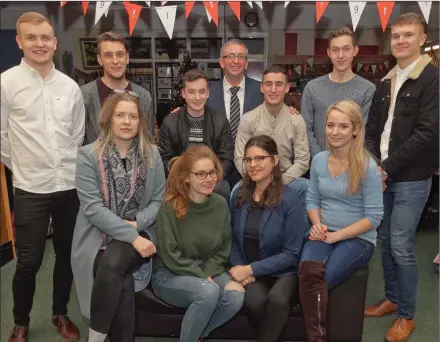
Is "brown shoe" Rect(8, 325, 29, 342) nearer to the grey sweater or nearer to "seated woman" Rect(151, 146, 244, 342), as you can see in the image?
"seated woman" Rect(151, 146, 244, 342)

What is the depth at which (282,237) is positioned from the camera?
2.33m

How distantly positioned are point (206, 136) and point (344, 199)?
96 cm

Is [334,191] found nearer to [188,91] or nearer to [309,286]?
[309,286]

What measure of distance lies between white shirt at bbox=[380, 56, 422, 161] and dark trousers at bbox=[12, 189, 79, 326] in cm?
180

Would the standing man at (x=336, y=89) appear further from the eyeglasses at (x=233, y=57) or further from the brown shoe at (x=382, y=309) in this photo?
the brown shoe at (x=382, y=309)

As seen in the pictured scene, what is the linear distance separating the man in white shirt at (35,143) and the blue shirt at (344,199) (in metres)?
1.39

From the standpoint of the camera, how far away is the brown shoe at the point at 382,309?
285 centimetres

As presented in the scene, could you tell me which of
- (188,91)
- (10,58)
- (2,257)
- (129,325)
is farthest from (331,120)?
(10,58)

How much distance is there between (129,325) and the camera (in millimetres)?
2182

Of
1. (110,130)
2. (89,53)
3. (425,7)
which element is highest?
(89,53)

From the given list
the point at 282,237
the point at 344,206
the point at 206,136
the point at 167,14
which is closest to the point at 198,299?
the point at 282,237

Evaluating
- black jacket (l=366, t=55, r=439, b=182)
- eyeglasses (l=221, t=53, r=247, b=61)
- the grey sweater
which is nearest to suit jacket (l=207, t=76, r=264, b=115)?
eyeglasses (l=221, t=53, r=247, b=61)

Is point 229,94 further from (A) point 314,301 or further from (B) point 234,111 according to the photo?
(A) point 314,301

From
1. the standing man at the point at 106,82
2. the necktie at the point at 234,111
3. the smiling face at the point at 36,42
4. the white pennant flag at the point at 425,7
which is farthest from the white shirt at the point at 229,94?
the white pennant flag at the point at 425,7
